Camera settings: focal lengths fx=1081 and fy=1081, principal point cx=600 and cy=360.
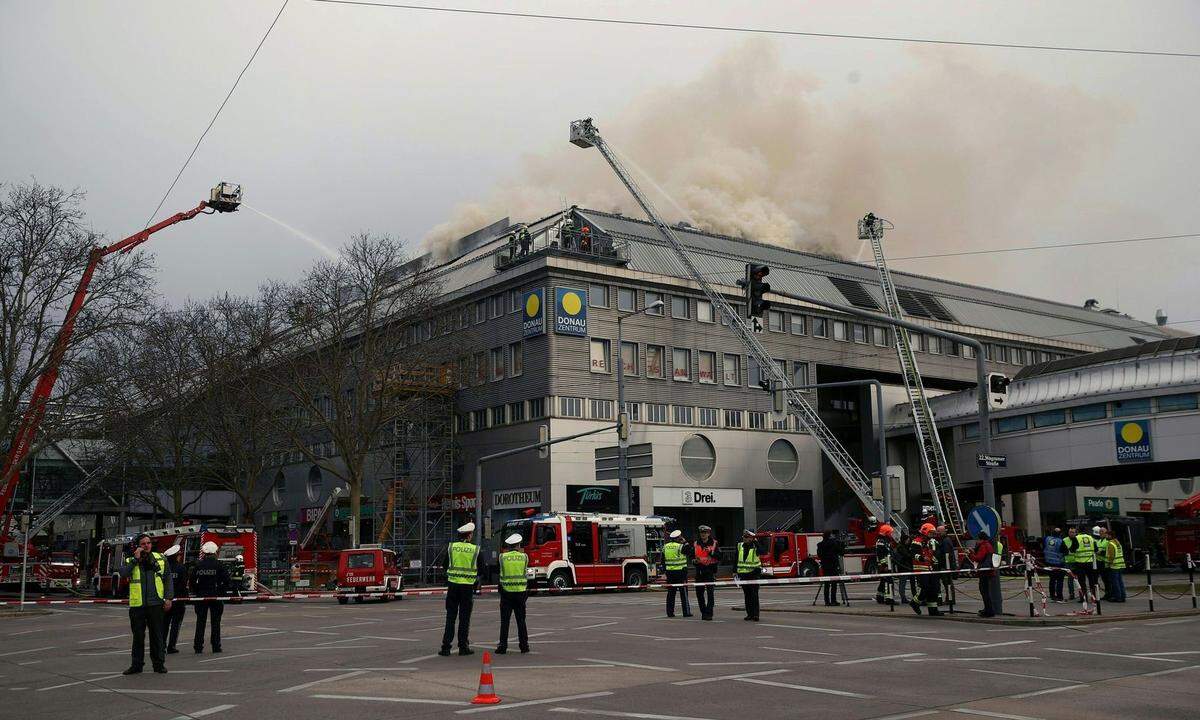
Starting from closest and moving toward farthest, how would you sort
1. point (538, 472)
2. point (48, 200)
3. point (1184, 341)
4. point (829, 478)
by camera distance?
point (48, 200)
point (1184, 341)
point (538, 472)
point (829, 478)

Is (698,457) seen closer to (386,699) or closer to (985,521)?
(985,521)

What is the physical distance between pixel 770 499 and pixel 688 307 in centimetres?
1190

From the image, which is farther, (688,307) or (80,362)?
(688,307)

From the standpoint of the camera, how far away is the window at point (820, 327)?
217 feet

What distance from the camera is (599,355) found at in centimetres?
5684

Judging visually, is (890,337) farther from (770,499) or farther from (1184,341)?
(1184,341)

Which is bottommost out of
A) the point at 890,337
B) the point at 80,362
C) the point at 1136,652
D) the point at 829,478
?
the point at 1136,652

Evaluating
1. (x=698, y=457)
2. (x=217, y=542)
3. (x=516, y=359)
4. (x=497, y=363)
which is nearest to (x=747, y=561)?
(x=217, y=542)

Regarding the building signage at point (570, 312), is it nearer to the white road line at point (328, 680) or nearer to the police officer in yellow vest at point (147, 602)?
the police officer in yellow vest at point (147, 602)

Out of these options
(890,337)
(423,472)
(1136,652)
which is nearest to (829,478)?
(890,337)

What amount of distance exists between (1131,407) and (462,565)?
4315 centimetres

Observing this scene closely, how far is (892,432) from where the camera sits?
214 feet

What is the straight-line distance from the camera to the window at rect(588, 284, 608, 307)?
56969mm

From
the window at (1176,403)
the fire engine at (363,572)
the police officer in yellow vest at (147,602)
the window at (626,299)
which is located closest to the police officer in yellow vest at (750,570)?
the police officer in yellow vest at (147,602)
